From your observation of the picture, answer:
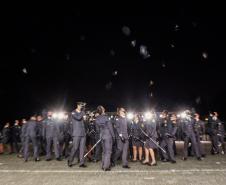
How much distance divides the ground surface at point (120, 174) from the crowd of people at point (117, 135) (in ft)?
2.05

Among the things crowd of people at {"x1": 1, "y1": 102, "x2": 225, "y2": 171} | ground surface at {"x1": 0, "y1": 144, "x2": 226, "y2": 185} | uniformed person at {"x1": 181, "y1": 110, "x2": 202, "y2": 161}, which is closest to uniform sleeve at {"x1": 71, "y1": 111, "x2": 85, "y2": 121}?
crowd of people at {"x1": 1, "y1": 102, "x2": 225, "y2": 171}

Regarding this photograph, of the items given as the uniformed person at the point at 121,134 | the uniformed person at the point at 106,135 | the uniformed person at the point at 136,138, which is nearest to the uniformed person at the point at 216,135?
the uniformed person at the point at 136,138

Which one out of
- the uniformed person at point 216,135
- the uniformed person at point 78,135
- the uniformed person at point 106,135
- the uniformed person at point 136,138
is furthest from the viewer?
the uniformed person at point 216,135

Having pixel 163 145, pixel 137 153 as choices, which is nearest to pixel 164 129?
pixel 163 145

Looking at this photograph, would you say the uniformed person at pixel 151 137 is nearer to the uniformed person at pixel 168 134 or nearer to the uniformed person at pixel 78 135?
the uniformed person at pixel 168 134

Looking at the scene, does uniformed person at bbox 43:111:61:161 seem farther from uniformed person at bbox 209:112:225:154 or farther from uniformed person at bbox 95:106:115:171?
uniformed person at bbox 209:112:225:154

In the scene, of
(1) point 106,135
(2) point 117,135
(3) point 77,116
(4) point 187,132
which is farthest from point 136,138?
(3) point 77,116

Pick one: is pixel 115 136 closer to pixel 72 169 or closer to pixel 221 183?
pixel 72 169

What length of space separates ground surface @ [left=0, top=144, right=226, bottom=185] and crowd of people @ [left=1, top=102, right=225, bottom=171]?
626 millimetres

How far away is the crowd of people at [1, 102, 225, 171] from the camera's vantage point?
479 inches

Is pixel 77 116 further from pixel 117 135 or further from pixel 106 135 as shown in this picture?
pixel 117 135

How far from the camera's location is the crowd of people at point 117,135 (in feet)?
39.9

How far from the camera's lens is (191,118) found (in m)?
14.5

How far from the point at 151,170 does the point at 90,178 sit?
7.85 feet
